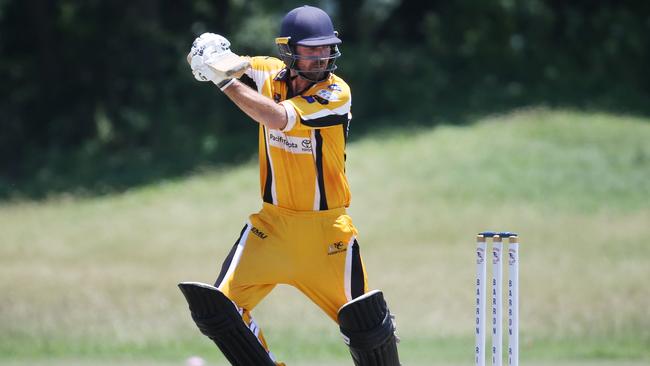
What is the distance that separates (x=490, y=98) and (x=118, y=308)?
33.5 feet

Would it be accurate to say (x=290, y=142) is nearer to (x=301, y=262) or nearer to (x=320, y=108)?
(x=320, y=108)

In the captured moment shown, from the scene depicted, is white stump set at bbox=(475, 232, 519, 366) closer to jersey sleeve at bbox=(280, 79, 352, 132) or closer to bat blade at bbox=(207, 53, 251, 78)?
jersey sleeve at bbox=(280, 79, 352, 132)

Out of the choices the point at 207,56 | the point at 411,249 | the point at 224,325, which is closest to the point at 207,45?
the point at 207,56

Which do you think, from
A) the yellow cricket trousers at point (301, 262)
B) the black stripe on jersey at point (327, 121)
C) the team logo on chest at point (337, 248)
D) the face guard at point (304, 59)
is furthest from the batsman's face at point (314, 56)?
the team logo on chest at point (337, 248)

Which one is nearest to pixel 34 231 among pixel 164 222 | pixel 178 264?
pixel 164 222

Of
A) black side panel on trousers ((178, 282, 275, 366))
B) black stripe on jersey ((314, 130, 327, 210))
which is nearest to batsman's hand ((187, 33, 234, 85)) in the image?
black stripe on jersey ((314, 130, 327, 210))

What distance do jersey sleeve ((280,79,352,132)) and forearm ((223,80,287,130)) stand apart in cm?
6

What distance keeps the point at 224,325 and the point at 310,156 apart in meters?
0.77

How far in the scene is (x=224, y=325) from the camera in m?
4.48

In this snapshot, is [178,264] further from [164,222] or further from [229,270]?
[229,270]

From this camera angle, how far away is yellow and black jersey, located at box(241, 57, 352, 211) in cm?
452

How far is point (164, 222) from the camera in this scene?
15047mm

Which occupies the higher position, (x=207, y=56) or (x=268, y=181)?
(x=207, y=56)

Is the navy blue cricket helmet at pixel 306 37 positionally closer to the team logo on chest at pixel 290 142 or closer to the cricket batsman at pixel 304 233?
the cricket batsman at pixel 304 233
